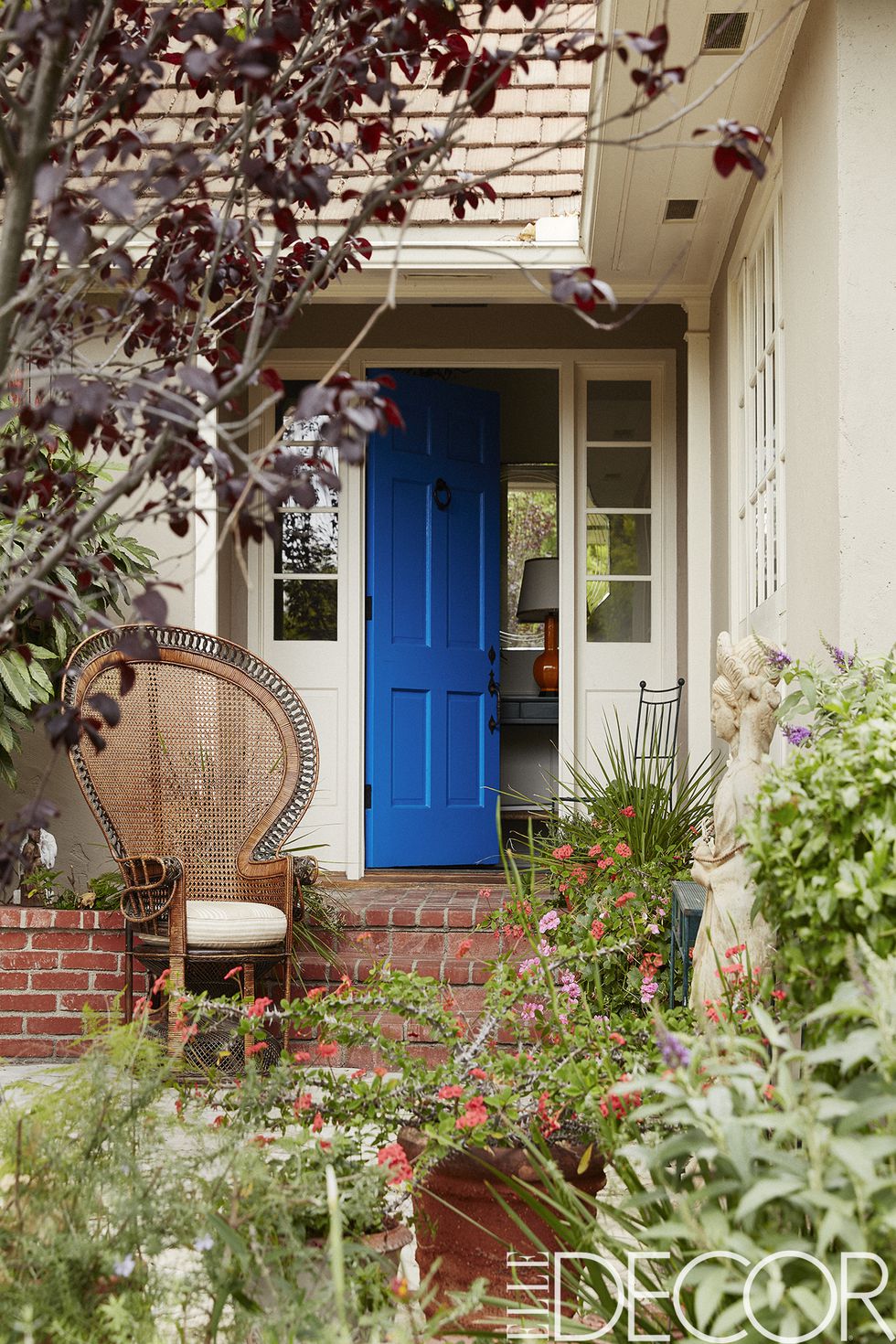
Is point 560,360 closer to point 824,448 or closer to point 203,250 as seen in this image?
point 824,448

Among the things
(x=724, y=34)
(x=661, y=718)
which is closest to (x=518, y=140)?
(x=724, y=34)

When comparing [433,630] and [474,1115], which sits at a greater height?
[433,630]

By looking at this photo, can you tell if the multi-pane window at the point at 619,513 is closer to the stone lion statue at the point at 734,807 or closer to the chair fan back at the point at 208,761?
the chair fan back at the point at 208,761

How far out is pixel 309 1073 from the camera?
2.10 metres

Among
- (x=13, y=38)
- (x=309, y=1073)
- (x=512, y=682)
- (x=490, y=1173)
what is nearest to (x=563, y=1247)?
(x=490, y=1173)

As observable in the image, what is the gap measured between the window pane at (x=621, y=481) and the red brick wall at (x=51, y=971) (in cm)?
296

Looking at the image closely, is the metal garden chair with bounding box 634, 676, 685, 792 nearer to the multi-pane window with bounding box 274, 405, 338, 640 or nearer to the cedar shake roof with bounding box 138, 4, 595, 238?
the multi-pane window with bounding box 274, 405, 338, 640

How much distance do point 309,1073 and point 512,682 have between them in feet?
17.6

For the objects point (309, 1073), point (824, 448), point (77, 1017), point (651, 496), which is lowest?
point (77, 1017)

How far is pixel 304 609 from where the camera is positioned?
584 centimetres

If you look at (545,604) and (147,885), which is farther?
(545,604)

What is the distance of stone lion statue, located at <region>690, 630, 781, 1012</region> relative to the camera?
250 cm

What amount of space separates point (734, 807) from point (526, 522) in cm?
527

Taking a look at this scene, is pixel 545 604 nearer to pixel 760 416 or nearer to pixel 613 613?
pixel 613 613
